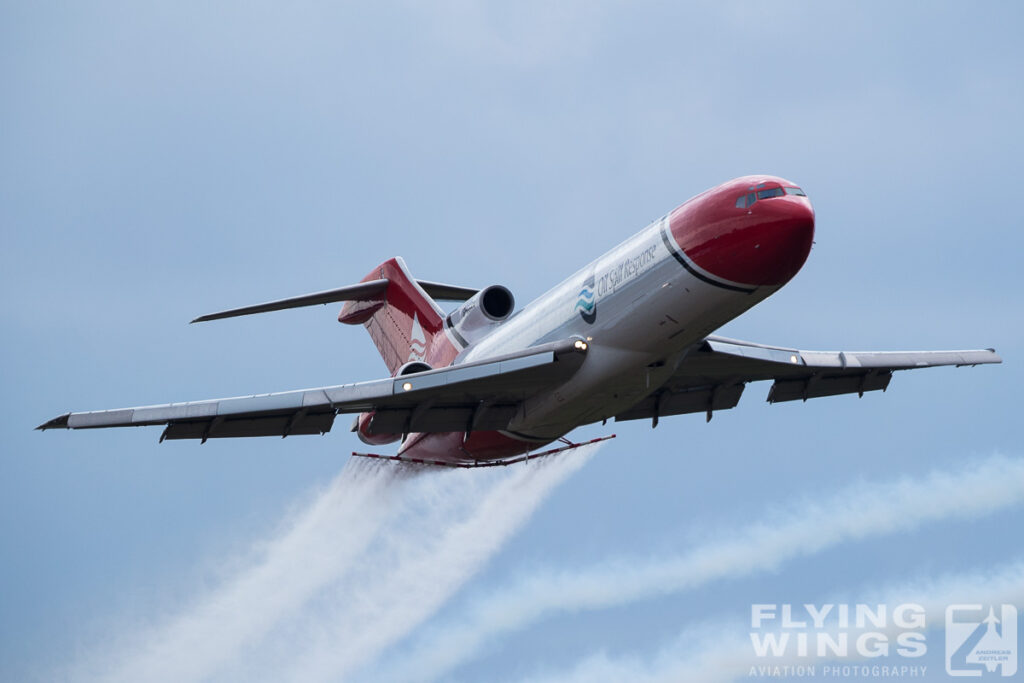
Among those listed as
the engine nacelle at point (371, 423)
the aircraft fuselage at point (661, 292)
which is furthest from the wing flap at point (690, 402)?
the engine nacelle at point (371, 423)

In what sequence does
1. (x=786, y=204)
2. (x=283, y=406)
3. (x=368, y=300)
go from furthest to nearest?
(x=368, y=300) < (x=283, y=406) < (x=786, y=204)

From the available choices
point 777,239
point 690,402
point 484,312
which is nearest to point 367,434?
point 484,312

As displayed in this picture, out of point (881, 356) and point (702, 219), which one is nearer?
point (702, 219)

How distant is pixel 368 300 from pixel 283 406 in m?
9.54

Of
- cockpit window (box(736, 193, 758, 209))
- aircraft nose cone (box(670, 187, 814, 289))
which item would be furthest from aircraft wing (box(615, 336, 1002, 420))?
cockpit window (box(736, 193, 758, 209))

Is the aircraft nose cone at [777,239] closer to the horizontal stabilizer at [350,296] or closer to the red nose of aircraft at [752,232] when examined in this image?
the red nose of aircraft at [752,232]

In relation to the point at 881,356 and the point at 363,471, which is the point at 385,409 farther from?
the point at 881,356

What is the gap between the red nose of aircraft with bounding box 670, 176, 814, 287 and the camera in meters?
23.7

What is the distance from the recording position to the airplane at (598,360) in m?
24.2

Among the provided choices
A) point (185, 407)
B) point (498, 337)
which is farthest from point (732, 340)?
point (185, 407)

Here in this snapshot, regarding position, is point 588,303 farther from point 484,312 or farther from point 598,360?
point 484,312

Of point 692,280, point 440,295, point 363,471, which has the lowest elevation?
point 363,471

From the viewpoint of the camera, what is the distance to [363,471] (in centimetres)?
3350

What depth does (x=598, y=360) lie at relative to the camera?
26109 millimetres
